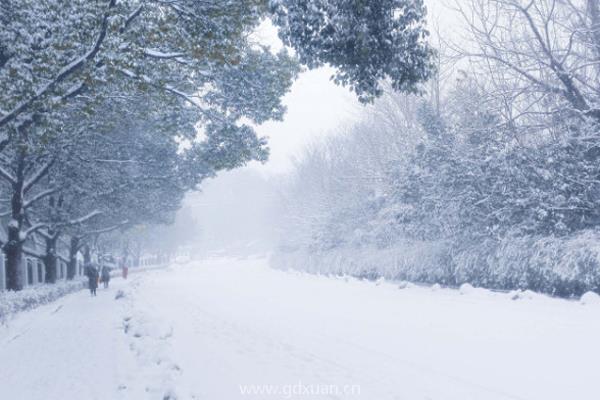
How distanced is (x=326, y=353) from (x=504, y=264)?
26.2 ft

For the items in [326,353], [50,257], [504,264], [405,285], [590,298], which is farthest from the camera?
[50,257]

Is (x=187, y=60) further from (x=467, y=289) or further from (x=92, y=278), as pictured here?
(x=92, y=278)

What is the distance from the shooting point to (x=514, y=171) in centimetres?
1450

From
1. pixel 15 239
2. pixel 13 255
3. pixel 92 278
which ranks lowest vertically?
pixel 92 278

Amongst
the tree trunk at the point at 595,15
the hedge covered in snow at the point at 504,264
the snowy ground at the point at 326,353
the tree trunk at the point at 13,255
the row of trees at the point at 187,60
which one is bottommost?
the snowy ground at the point at 326,353

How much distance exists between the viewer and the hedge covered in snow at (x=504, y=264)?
11.7 meters

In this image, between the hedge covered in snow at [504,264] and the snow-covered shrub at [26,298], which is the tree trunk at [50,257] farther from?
the hedge covered in snow at [504,264]

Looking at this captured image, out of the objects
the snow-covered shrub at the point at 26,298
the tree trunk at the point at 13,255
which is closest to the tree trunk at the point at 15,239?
the tree trunk at the point at 13,255

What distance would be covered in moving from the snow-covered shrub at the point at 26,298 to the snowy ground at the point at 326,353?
0.66 metres

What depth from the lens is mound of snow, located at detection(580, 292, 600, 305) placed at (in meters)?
10.8

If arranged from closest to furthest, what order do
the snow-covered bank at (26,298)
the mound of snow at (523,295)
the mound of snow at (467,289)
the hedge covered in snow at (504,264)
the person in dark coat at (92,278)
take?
the hedge covered in snow at (504,264)
the mound of snow at (523,295)
the snow-covered bank at (26,298)
the mound of snow at (467,289)
the person in dark coat at (92,278)

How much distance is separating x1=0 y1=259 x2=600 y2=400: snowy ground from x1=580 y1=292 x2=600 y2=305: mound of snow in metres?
0.26

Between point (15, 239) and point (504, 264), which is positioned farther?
point (15, 239)

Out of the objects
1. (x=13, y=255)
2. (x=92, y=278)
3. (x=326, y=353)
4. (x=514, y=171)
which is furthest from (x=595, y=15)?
(x=92, y=278)
